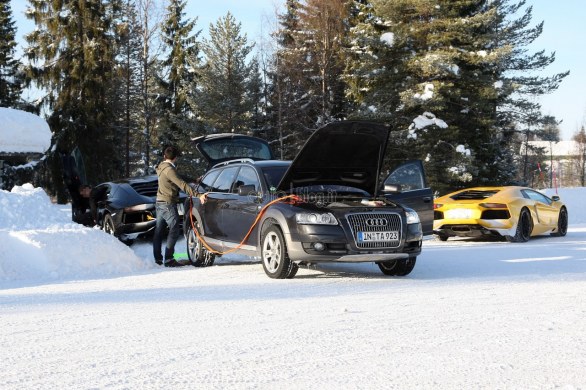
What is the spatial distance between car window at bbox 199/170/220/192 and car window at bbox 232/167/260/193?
82cm

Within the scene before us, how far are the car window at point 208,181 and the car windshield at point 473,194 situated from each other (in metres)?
6.84

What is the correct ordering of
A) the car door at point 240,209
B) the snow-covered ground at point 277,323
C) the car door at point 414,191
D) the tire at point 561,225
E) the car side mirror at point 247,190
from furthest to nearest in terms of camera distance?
1. the tire at point 561,225
2. the car door at point 414,191
3. the car door at point 240,209
4. the car side mirror at point 247,190
5. the snow-covered ground at point 277,323

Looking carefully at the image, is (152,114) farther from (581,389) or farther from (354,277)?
(581,389)

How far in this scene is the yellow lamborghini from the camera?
15.1 metres

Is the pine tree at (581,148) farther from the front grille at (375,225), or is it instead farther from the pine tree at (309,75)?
the front grille at (375,225)

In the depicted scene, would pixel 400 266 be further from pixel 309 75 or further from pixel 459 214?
pixel 309 75

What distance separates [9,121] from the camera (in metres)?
20.2

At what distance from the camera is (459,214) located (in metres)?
15.3

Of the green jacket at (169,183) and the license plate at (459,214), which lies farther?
the license plate at (459,214)

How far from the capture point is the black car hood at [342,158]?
9008 mm

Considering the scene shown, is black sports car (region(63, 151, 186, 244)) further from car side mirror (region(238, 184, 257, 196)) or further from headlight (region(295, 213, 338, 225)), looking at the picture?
headlight (region(295, 213, 338, 225))

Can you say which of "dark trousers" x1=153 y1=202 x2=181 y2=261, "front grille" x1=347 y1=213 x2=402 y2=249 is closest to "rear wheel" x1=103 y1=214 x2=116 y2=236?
"dark trousers" x1=153 y1=202 x2=181 y2=261

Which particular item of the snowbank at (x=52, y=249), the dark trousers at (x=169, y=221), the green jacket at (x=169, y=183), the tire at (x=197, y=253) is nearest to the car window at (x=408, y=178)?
Answer: the tire at (x=197, y=253)

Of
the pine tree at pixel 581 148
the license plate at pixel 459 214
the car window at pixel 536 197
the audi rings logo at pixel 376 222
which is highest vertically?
the pine tree at pixel 581 148
